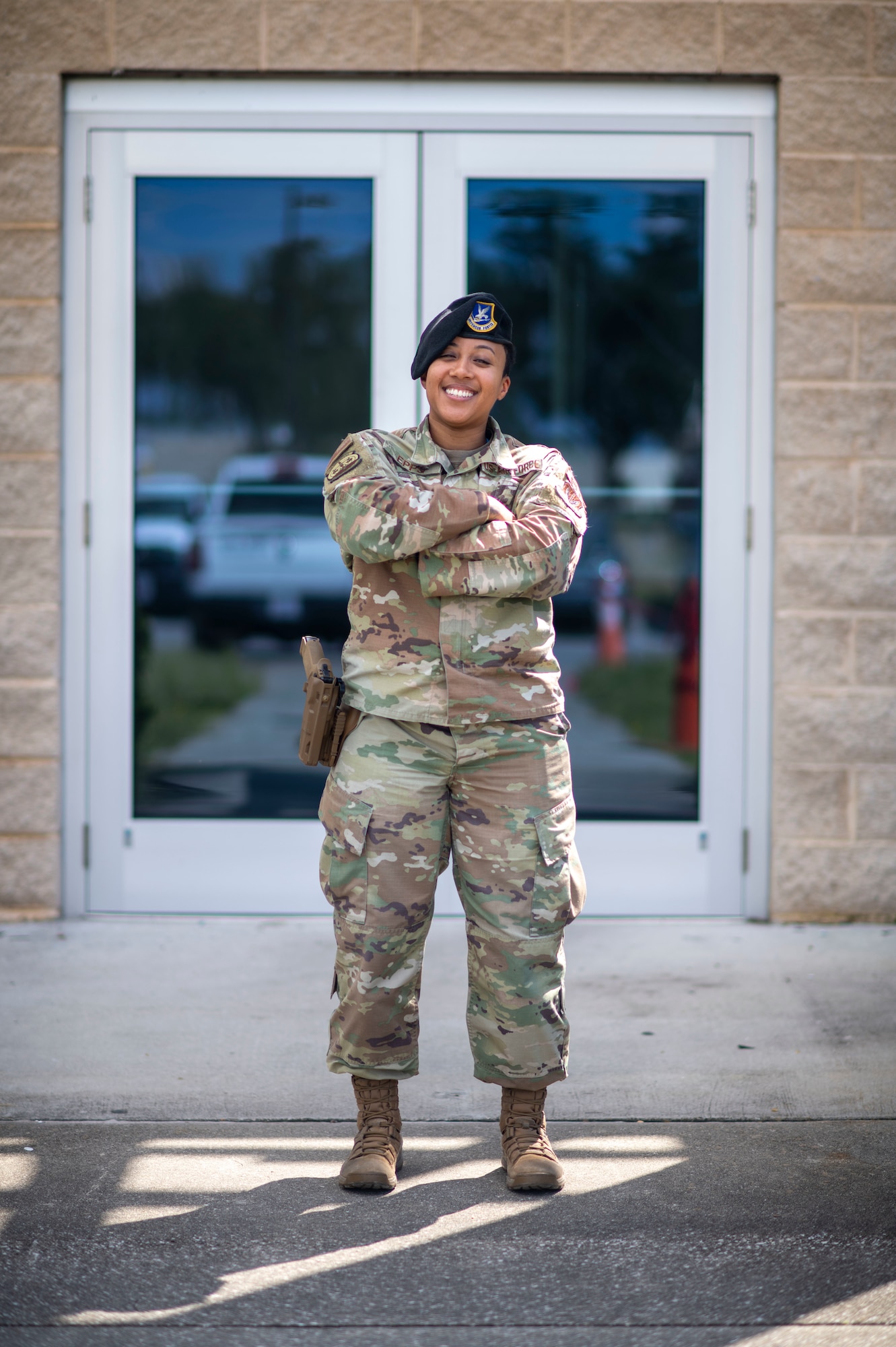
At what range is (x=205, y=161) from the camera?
508cm

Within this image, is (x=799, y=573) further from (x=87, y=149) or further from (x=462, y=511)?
(x=87, y=149)

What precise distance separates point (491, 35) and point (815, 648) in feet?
8.02

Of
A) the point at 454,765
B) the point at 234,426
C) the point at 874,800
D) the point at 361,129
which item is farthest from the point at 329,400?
the point at 454,765

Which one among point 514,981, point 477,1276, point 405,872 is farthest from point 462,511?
point 477,1276

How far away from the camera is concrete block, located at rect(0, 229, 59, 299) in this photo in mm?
4973

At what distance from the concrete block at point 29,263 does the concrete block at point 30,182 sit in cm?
9

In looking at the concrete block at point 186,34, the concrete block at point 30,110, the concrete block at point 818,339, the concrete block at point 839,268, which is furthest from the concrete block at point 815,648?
the concrete block at point 30,110

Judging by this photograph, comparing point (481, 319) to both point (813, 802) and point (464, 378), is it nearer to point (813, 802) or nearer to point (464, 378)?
point (464, 378)

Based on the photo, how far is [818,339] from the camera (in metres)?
5.02

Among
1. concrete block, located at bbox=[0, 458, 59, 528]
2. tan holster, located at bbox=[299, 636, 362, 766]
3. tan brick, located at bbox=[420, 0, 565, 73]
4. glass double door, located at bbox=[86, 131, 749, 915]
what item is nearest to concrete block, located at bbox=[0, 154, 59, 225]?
glass double door, located at bbox=[86, 131, 749, 915]

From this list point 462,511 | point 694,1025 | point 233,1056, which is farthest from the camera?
point 694,1025

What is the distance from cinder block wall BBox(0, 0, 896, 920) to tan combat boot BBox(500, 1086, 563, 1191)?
2.28 meters

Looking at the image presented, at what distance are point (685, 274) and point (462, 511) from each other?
2.68 m

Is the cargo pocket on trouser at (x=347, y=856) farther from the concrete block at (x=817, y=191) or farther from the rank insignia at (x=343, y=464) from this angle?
the concrete block at (x=817, y=191)
